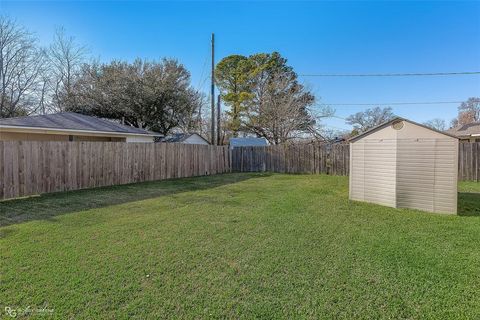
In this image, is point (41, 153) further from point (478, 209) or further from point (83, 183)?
point (478, 209)

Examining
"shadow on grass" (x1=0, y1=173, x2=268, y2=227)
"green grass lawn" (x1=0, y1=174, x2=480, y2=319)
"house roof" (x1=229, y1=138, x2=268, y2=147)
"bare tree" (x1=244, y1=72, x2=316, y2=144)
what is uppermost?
"bare tree" (x1=244, y1=72, x2=316, y2=144)

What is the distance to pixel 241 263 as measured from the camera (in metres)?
2.83

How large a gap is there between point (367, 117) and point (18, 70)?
32.3 m

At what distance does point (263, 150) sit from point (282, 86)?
29.3 ft

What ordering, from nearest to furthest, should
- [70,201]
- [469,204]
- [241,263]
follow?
[241,263] < [469,204] < [70,201]

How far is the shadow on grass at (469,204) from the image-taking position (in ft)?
16.2

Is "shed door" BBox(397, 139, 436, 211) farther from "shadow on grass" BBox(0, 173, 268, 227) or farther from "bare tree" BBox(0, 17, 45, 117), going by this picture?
"bare tree" BBox(0, 17, 45, 117)

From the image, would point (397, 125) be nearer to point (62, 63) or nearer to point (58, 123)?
point (58, 123)

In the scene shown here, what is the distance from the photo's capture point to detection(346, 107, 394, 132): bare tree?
2802 centimetres

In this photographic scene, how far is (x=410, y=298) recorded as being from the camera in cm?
215

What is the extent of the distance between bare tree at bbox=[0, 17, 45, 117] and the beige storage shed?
74.9ft

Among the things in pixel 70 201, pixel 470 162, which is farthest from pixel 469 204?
pixel 70 201

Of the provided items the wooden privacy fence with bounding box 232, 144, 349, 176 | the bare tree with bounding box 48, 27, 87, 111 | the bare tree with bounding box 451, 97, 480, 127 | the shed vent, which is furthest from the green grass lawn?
the bare tree with bounding box 451, 97, 480, 127

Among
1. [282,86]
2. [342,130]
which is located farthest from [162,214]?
[342,130]
